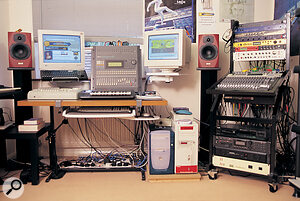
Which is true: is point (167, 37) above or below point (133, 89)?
above

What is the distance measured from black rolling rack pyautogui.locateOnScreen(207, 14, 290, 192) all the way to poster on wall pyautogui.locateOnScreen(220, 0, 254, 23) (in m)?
0.51

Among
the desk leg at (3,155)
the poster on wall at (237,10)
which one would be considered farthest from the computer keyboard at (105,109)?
the poster on wall at (237,10)

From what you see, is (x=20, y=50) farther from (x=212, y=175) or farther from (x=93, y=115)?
(x=212, y=175)

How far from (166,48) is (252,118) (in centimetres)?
100

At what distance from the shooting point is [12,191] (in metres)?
1.76

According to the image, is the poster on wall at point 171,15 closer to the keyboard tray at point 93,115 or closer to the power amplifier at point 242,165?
the keyboard tray at point 93,115

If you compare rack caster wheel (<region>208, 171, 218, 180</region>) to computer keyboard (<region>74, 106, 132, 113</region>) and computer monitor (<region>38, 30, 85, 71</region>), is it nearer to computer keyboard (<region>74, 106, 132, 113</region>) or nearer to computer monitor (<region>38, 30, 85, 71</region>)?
computer keyboard (<region>74, 106, 132, 113</region>)

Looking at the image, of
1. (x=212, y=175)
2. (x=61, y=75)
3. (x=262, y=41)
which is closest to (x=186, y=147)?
(x=212, y=175)

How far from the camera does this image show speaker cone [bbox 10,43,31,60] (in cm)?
209

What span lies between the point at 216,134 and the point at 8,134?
178 centimetres

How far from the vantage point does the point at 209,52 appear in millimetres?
2207

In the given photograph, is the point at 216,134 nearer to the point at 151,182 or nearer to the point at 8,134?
the point at 151,182

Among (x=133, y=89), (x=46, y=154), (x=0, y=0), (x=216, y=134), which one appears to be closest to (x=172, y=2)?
(x=133, y=89)

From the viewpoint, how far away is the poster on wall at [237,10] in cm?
253
